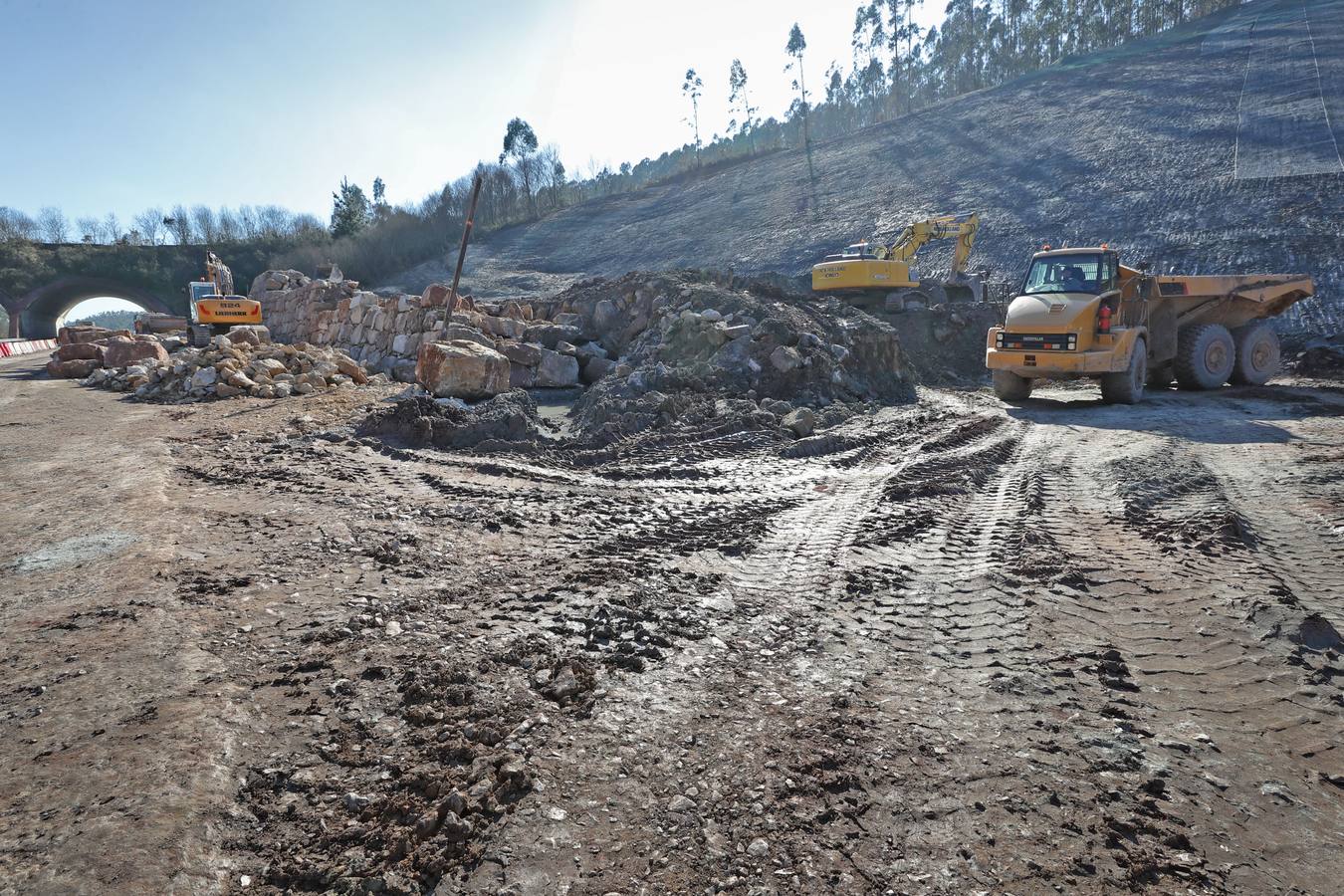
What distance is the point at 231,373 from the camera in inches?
490

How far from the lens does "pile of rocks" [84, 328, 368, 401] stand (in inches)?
487

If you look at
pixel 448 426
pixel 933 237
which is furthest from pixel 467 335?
pixel 933 237

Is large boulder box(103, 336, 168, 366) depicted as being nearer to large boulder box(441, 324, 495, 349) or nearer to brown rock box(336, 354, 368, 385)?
brown rock box(336, 354, 368, 385)

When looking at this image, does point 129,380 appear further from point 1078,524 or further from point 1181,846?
point 1181,846

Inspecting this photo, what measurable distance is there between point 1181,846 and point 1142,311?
39.2 ft

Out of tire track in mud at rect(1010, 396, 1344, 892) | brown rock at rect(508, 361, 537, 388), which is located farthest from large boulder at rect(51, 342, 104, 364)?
tire track in mud at rect(1010, 396, 1344, 892)

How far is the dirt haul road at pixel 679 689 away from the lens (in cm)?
218

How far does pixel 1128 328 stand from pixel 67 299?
6167cm

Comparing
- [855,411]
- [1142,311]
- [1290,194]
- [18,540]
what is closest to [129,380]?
[18,540]

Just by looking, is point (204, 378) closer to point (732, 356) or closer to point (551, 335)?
point (551, 335)

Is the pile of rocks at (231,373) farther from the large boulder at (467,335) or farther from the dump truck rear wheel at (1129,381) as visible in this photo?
the dump truck rear wheel at (1129,381)

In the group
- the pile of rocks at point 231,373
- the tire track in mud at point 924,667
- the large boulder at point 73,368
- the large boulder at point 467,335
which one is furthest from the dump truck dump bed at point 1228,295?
the large boulder at point 73,368

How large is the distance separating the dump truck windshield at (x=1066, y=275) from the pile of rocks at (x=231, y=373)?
1205 centimetres

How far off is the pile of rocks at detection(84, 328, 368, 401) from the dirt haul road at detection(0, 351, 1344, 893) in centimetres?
635
